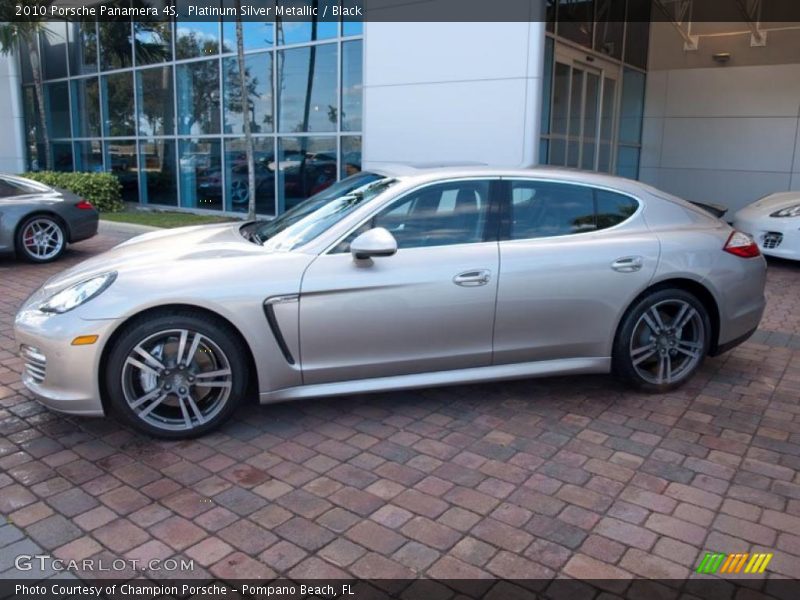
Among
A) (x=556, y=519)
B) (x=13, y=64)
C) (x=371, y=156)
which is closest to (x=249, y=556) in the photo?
(x=556, y=519)

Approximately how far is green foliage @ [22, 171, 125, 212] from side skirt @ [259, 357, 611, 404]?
43.8 feet

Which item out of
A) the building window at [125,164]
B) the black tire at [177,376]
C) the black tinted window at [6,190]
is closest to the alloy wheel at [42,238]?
the black tinted window at [6,190]

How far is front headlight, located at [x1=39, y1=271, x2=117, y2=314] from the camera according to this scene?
12.2 ft

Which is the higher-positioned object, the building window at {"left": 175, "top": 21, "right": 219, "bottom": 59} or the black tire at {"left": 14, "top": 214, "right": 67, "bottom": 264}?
the building window at {"left": 175, "top": 21, "right": 219, "bottom": 59}

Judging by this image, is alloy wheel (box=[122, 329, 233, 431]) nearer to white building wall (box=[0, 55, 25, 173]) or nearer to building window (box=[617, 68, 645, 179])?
building window (box=[617, 68, 645, 179])

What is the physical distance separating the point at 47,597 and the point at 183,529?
0.58 metres

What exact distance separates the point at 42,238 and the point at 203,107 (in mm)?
6985

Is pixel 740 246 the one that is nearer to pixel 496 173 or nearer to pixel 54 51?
pixel 496 173

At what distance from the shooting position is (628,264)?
4340 mm

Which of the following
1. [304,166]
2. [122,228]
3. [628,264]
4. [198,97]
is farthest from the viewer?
[198,97]

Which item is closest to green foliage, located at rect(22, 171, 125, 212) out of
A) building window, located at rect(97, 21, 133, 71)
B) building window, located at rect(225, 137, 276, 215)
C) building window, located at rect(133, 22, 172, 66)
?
building window, located at rect(225, 137, 276, 215)

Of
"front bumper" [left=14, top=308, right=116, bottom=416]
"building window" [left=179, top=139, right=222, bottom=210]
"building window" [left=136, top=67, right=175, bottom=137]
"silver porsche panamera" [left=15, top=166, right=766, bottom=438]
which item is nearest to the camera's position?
"front bumper" [left=14, top=308, right=116, bottom=416]

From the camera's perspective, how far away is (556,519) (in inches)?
122

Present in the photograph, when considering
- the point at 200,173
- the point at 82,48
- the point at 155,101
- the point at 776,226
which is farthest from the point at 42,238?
the point at 82,48
